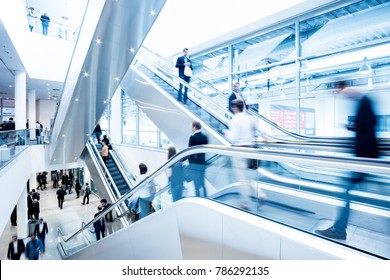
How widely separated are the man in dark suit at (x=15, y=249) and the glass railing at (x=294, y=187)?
6.74 metres

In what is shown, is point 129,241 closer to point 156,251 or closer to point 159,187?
point 156,251

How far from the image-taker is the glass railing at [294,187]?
189cm

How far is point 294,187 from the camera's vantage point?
250cm

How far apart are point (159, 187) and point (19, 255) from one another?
6.70 meters

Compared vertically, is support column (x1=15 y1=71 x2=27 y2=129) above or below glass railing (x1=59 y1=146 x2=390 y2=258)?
above

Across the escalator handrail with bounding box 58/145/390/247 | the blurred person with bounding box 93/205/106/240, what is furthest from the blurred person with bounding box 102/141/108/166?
the escalator handrail with bounding box 58/145/390/247

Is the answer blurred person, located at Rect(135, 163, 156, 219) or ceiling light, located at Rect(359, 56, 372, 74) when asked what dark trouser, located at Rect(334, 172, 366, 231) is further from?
ceiling light, located at Rect(359, 56, 372, 74)

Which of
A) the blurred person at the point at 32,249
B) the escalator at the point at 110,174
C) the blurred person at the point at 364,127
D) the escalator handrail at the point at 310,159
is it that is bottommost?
the blurred person at the point at 32,249

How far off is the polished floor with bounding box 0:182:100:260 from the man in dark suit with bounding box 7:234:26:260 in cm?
26

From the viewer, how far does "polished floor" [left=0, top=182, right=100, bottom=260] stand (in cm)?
933

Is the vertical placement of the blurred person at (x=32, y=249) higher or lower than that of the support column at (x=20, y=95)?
lower

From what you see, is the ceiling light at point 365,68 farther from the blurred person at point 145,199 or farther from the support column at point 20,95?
the support column at point 20,95

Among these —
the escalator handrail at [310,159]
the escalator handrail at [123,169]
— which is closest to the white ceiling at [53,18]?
the escalator handrail at [123,169]
